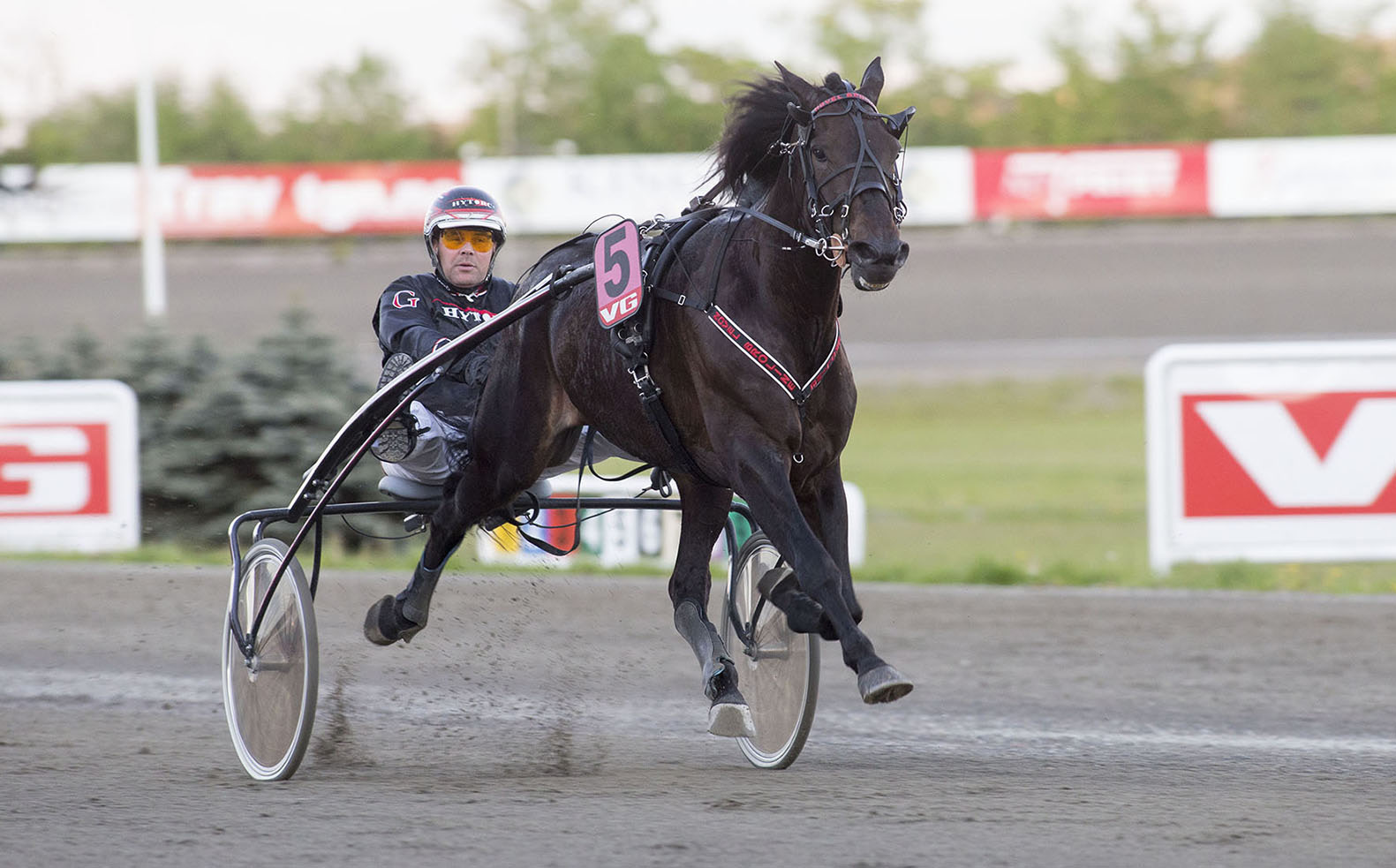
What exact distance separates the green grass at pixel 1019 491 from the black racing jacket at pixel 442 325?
14.3 feet

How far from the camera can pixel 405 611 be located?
16.9 feet

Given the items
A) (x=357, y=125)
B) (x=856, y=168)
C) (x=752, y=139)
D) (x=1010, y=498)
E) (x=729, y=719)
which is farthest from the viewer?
(x=357, y=125)

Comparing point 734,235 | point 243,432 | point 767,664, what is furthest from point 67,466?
point 734,235

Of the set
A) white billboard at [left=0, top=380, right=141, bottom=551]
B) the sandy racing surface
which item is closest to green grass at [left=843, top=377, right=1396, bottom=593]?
the sandy racing surface

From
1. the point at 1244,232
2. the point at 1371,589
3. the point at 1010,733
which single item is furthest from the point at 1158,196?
the point at 1010,733

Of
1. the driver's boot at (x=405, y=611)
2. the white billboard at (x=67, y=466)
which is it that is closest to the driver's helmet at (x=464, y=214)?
the driver's boot at (x=405, y=611)

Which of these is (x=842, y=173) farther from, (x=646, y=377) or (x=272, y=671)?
(x=272, y=671)

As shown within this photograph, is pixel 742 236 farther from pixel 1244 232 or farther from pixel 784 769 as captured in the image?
pixel 1244 232

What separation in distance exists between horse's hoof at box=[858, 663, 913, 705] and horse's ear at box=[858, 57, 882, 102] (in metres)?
1.37

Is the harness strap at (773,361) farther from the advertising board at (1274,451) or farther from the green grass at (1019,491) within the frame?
the green grass at (1019,491)

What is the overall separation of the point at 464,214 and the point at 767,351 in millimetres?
1408

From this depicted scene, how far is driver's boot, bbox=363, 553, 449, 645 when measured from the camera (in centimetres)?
514

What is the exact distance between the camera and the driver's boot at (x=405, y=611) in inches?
202

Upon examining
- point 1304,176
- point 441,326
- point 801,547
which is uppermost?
point 1304,176
